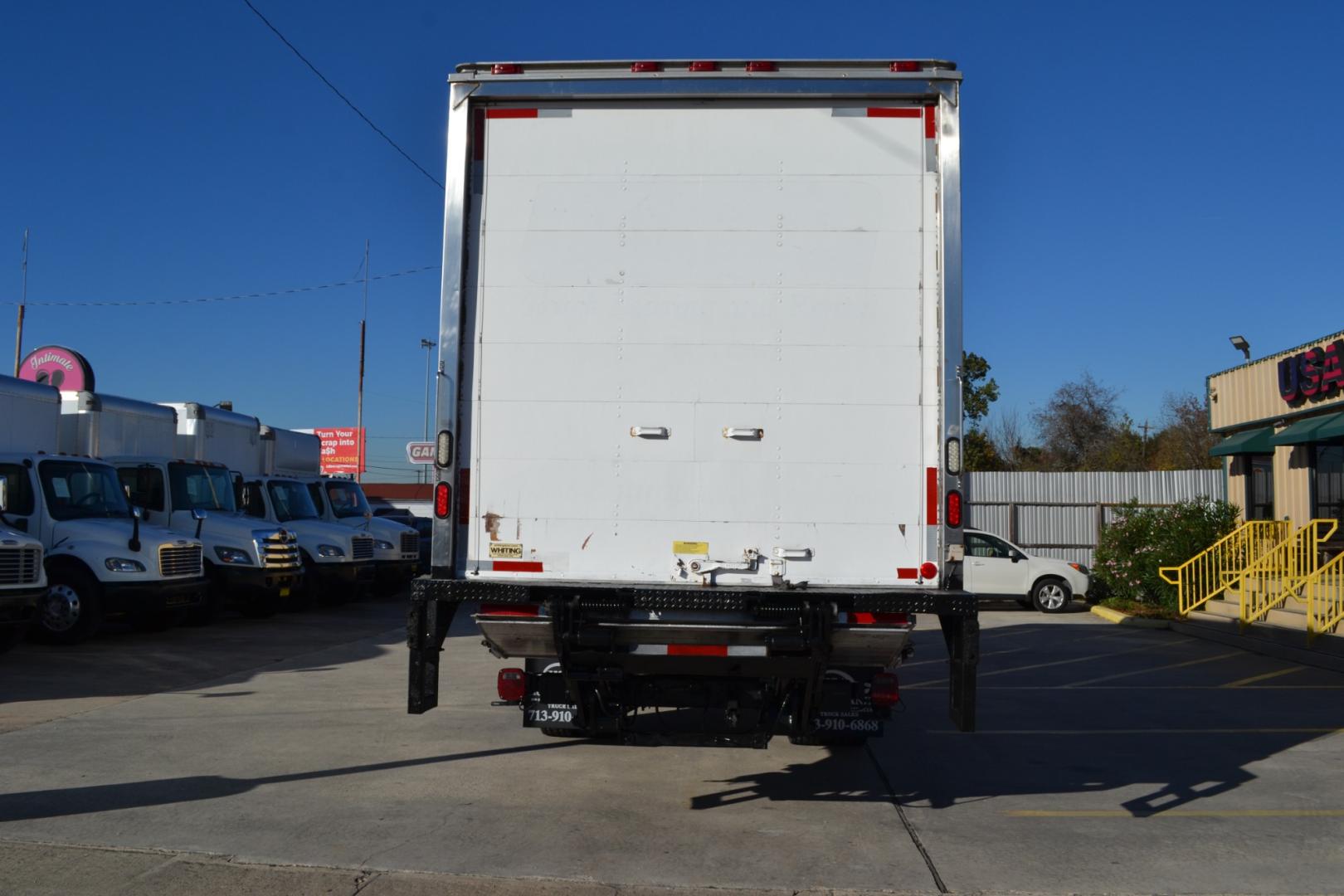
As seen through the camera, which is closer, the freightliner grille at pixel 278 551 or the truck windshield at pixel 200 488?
the truck windshield at pixel 200 488

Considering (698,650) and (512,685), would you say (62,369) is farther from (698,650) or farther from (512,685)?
(698,650)

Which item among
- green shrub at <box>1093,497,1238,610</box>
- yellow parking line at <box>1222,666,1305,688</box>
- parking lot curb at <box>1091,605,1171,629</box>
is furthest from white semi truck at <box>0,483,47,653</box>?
green shrub at <box>1093,497,1238,610</box>

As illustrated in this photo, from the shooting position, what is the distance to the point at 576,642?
6129mm

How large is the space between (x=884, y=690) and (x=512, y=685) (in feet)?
7.61

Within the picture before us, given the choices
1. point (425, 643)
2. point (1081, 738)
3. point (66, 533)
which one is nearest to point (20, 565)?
point (66, 533)

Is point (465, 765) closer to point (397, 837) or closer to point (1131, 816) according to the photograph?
point (397, 837)

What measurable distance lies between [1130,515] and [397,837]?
18.5 metres

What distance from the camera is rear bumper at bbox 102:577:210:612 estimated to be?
14.5 metres

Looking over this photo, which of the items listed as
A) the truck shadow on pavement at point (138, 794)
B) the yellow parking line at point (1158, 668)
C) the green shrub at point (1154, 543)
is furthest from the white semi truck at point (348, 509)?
the truck shadow on pavement at point (138, 794)

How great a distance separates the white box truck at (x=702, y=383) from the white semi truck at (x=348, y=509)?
16.3 meters

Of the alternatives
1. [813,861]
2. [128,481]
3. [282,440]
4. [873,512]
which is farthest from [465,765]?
[282,440]

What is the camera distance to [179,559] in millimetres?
15602

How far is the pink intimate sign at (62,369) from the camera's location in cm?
1969

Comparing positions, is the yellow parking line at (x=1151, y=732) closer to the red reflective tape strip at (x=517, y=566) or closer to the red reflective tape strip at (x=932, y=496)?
the red reflective tape strip at (x=932, y=496)
